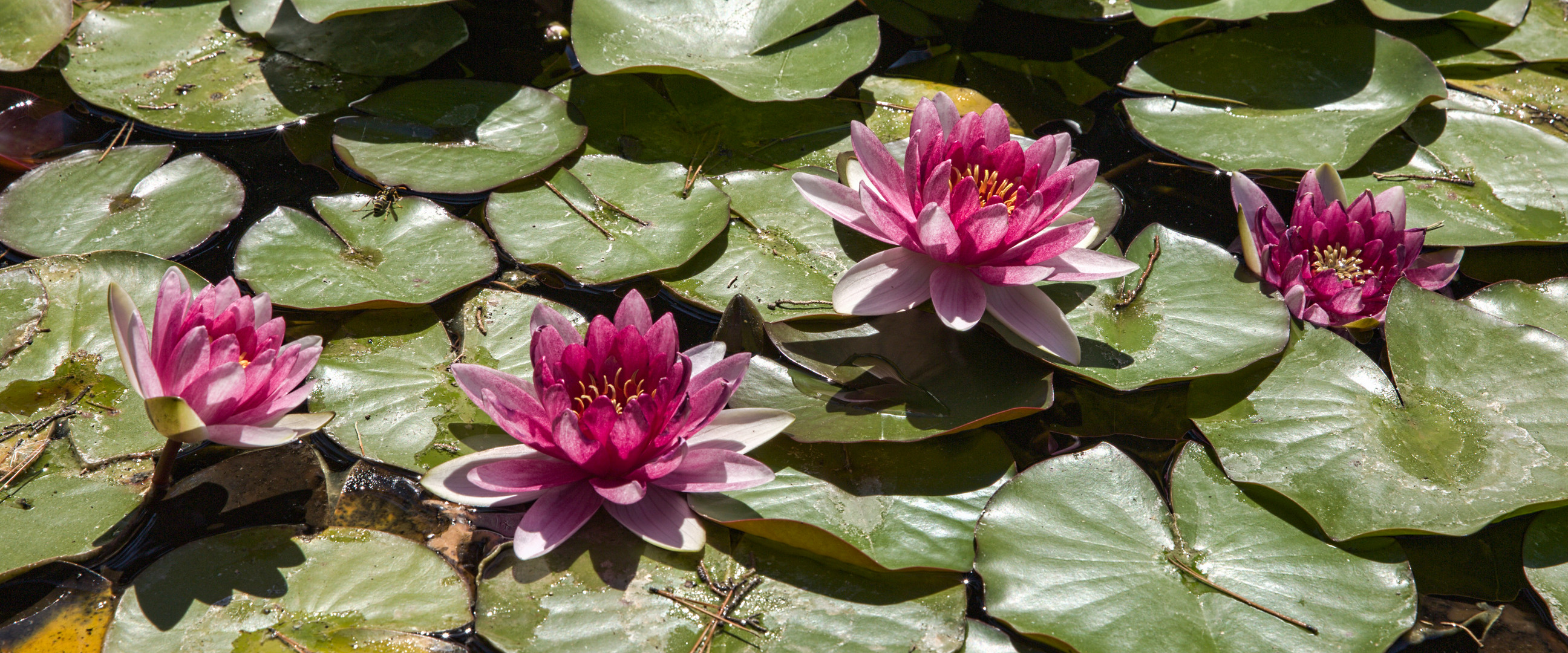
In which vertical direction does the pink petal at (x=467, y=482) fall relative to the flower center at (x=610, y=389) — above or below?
below

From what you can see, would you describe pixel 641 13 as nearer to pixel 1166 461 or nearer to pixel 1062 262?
pixel 1062 262

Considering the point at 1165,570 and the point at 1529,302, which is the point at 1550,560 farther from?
the point at 1165,570

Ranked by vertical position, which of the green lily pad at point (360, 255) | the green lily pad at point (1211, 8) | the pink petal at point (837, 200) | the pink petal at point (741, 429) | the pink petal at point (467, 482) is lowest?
the pink petal at point (467, 482)

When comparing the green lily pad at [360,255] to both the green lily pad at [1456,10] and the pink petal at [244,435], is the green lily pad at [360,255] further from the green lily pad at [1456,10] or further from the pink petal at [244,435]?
the green lily pad at [1456,10]

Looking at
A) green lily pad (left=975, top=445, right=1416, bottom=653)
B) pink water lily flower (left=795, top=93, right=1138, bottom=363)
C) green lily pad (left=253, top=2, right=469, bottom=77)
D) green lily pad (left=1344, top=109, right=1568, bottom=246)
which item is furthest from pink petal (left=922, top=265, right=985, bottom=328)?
green lily pad (left=253, top=2, right=469, bottom=77)

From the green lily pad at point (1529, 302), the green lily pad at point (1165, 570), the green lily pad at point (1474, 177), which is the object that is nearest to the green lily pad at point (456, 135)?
the green lily pad at point (1165, 570)

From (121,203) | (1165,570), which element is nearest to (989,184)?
(1165,570)
